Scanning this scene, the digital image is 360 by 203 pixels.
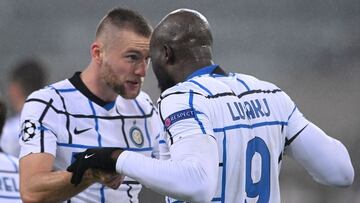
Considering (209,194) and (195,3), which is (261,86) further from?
(195,3)

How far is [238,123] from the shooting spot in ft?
11.9

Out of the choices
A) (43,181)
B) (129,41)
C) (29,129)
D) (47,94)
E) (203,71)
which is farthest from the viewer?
(129,41)

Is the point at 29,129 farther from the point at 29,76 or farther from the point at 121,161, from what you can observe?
the point at 29,76

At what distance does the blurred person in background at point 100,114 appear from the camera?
428 cm

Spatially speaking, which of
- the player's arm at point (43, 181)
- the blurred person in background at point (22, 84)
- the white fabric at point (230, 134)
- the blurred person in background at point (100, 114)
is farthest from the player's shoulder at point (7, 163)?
the blurred person in background at point (22, 84)

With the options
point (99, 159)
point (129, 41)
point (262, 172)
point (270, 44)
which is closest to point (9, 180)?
point (129, 41)

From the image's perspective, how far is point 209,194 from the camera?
3412mm

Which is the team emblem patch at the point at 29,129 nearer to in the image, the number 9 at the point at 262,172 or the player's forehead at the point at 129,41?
→ the player's forehead at the point at 129,41

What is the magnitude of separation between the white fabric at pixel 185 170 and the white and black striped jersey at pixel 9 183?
5.02 feet

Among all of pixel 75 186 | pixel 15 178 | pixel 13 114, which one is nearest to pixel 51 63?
pixel 13 114

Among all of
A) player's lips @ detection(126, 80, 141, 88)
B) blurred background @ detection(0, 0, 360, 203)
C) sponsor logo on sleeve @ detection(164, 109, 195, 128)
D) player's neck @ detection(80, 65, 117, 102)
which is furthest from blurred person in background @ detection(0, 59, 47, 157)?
sponsor logo on sleeve @ detection(164, 109, 195, 128)

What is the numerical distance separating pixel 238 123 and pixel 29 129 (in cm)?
103

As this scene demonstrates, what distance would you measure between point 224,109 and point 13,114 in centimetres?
414

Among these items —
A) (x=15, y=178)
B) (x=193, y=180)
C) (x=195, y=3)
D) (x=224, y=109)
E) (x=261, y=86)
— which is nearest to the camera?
(x=193, y=180)
